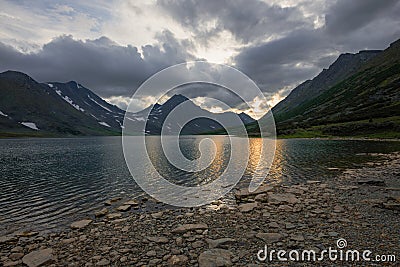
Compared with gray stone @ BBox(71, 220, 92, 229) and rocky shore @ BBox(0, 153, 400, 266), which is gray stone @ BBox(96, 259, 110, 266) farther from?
gray stone @ BBox(71, 220, 92, 229)

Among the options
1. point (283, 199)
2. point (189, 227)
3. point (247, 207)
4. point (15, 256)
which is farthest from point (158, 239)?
point (283, 199)

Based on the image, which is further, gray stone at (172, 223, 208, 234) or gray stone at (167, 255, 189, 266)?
gray stone at (172, 223, 208, 234)

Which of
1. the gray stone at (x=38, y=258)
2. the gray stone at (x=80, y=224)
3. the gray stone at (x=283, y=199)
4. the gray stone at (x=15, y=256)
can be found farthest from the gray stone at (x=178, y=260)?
the gray stone at (x=283, y=199)

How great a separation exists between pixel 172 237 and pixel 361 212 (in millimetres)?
14518

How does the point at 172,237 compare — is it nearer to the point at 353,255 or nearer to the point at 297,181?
the point at 353,255

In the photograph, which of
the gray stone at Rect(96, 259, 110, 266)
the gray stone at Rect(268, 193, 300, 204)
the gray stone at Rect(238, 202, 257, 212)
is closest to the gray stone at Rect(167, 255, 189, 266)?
the gray stone at Rect(96, 259, 110, 266)

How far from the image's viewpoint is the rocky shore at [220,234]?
497 inches

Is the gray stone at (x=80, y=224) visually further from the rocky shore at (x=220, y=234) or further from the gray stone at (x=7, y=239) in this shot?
the gray stone at (x=7, y=239)

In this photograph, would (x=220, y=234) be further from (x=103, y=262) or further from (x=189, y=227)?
(x=103, y=262)

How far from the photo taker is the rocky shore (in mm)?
12625

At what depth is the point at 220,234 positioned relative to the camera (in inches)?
615

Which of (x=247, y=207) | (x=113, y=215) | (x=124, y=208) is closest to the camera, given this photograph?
(x=113, y=215)

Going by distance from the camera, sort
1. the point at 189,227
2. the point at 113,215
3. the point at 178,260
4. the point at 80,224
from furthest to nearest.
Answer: the point at 113,215, the point at 80,224, the point at 189,227, the point at 178,260

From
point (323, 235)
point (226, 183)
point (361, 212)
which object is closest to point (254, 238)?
point (323, 235)
